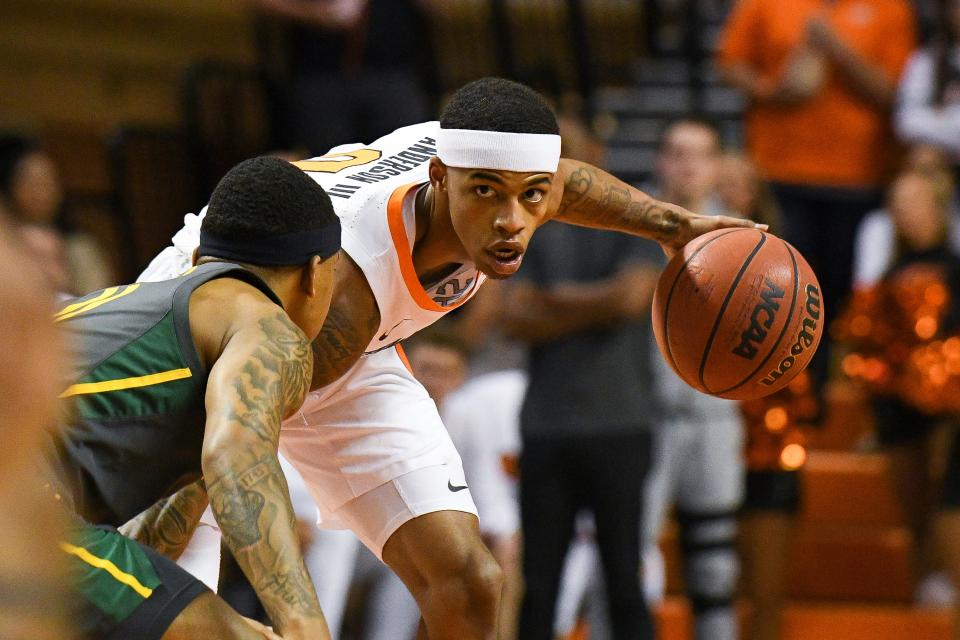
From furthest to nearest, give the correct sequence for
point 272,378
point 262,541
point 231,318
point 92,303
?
point 92,303
point 231,318
point 272,378
point 262,541

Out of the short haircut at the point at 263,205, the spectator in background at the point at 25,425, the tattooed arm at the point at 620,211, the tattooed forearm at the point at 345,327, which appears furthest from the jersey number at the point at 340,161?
the spectator in background at the point at 25,425

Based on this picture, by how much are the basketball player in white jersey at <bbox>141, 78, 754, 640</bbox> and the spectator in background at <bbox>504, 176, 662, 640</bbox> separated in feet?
3.88

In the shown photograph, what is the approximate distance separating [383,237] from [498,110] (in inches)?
17.3

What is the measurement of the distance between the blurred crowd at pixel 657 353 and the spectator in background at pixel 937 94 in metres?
0.01

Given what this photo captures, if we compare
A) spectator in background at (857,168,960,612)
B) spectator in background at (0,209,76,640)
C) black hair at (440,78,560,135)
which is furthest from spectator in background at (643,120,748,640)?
spectator in background at (0,209,76,640)

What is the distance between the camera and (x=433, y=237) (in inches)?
155

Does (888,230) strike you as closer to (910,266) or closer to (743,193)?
(910,266)

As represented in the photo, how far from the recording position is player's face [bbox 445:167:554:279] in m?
3.74

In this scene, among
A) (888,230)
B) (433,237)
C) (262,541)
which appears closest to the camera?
(262,541)

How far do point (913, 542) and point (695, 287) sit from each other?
11.1 feet

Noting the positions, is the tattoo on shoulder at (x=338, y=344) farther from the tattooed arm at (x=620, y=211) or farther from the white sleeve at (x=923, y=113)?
the white sleeve at (x=923, y=113)

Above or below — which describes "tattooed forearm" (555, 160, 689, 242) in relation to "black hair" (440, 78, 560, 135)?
below

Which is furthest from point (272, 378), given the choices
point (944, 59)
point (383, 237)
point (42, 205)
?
point (944, 59)

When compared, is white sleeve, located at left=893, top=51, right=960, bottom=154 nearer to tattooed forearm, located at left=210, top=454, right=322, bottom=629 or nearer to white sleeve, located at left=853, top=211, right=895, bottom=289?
white sleeve, located at left=853, top=211, right=895, bottom=289
